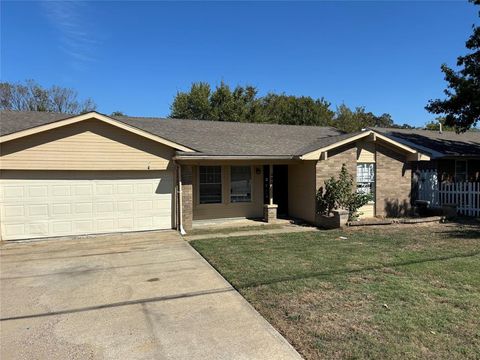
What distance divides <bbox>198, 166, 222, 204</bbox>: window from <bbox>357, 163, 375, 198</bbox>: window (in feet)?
17.2

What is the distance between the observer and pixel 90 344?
437cm

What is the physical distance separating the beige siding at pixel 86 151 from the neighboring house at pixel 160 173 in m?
0.03

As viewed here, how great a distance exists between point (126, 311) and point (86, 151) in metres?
6.91

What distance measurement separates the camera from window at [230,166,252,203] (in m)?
14.1

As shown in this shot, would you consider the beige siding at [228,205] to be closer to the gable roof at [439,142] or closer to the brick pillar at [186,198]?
the brick pillar at [186,198]

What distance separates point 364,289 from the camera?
19.6ft

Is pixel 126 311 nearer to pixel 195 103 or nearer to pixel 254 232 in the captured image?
pixel 254 232

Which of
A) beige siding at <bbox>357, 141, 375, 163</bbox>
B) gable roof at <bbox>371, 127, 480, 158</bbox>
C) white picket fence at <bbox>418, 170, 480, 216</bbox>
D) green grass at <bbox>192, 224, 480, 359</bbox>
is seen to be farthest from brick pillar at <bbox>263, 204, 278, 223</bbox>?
white picket fence at <bbox>418, 170, 480, 216</bbox>

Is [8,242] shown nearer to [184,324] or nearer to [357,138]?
[184,324]

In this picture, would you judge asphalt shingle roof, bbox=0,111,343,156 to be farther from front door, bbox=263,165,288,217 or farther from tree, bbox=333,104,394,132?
tree, bbox=333,104,394,132

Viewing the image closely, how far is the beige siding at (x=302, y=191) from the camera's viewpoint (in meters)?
13.2

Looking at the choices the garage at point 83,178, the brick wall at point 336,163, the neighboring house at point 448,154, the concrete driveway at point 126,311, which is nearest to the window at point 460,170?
the neighboring house at point 448,154

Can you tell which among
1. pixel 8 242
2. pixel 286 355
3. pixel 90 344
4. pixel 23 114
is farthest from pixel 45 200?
pixel 286 355

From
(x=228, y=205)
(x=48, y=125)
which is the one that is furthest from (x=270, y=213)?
(x=48, y=125)
